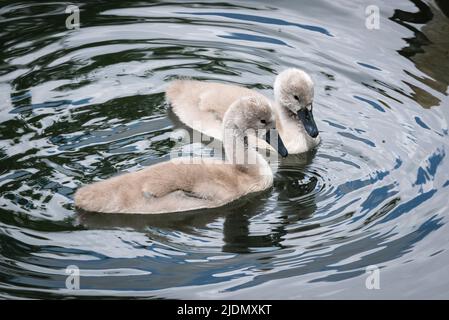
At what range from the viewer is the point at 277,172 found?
8055 millimetres

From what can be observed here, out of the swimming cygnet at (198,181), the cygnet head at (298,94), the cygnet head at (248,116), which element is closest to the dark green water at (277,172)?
the swimming cygnet at (198,181)

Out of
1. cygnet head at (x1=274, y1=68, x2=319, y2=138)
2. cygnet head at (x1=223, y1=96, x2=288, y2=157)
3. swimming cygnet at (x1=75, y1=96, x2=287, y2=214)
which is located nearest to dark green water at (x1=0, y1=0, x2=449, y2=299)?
swimming cygnet at (x1=75, y1=96, x2=287, y2=214)

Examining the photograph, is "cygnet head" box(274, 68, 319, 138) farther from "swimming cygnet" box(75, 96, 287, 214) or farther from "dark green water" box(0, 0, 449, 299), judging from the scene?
"swimming cygnet" box(75, 96, 287, 214)

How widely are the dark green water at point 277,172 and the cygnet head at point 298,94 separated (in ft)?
0.75

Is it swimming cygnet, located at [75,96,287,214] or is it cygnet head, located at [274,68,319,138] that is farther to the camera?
cygnet head, located at [274,68,319,138]

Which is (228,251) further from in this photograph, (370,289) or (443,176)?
(443,176)

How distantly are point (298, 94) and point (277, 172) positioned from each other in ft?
2.54

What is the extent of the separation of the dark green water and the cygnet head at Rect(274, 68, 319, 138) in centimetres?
23

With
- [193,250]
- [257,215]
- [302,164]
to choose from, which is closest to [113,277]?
[193,250]

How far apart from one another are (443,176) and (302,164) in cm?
117

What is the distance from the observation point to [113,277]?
627cm

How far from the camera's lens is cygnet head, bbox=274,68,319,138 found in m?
8.41

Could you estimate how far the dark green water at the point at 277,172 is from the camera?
6363mm

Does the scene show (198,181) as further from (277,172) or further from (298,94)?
(298,94)
